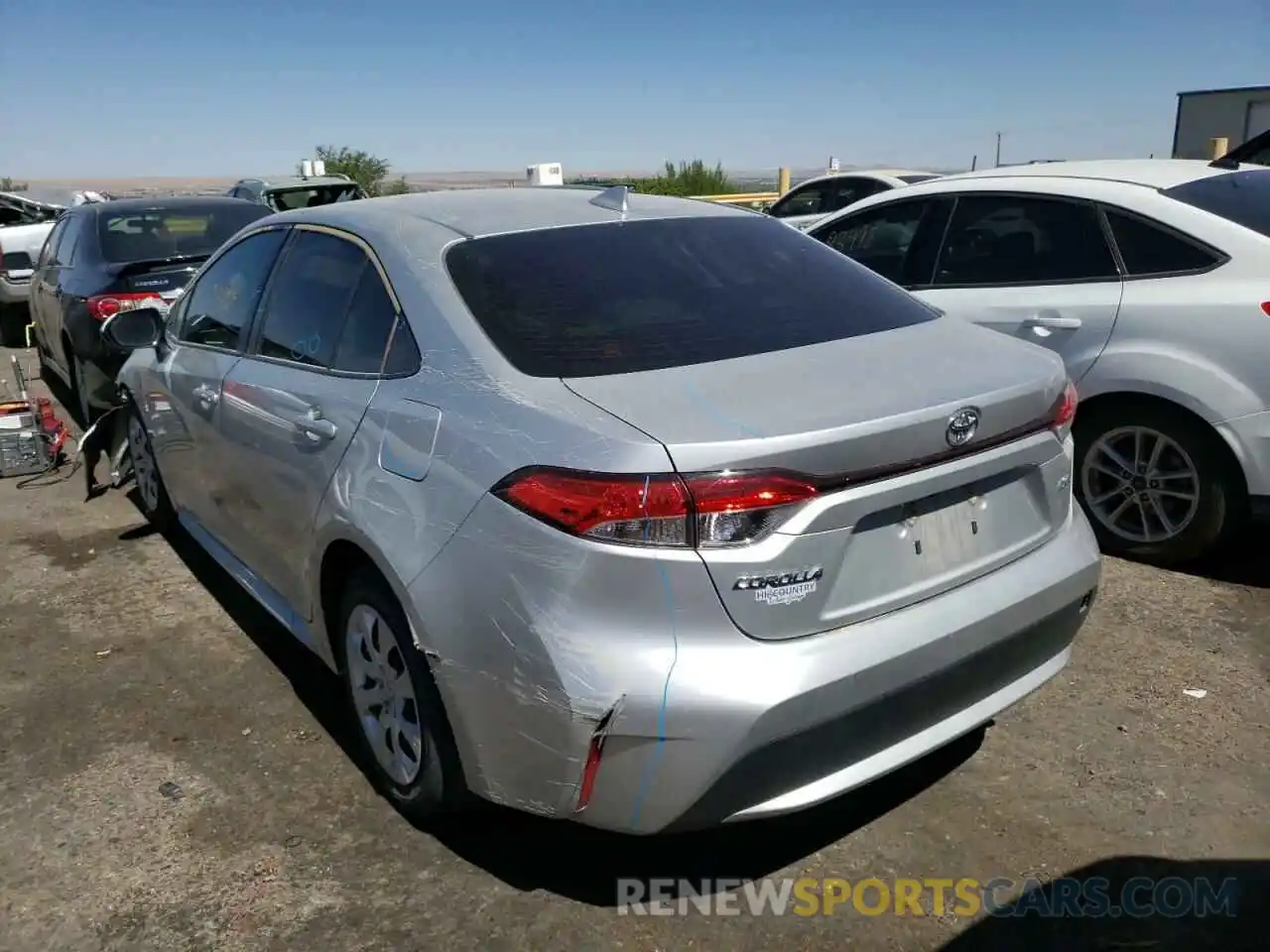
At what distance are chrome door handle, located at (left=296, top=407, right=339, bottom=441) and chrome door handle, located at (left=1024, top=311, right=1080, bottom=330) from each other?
320 centimetres

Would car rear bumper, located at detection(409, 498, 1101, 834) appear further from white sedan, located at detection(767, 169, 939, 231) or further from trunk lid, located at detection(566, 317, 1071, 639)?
white sedan, located at detection(767, 169, 939, 231)

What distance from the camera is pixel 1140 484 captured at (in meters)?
4.49

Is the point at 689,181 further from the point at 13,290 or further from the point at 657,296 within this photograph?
Result: the point at 657,296

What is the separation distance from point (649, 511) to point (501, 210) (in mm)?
1540

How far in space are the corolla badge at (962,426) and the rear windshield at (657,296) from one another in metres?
0.49

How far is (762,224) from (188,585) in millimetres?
3033

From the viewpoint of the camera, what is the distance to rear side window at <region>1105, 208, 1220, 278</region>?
14.3ft

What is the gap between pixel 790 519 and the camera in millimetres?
2162

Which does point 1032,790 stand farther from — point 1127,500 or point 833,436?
point 1127,500

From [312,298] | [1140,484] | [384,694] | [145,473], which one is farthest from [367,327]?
[1140,484]

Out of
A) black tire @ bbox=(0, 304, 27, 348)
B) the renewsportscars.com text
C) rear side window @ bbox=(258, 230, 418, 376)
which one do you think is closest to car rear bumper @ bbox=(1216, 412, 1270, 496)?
the renewsportscars.com text

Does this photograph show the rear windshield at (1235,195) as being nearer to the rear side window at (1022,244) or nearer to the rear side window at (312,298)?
the rear side window at (1022,244)

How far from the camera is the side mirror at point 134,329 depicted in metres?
4.64

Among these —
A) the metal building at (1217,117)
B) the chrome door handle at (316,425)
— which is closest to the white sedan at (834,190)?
the chrome door handle at (316,425)
